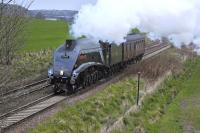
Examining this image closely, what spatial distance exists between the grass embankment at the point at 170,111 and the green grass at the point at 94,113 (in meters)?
0.92

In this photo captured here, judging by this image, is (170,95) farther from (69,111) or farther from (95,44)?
(69,111)

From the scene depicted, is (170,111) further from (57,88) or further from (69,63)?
(57,88)

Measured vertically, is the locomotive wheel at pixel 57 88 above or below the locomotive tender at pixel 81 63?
below

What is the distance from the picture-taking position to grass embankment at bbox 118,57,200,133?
2378cm

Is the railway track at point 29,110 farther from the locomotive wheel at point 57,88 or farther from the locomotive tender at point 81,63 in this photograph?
the locomotive tender at point 81,63

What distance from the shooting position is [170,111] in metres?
28.0

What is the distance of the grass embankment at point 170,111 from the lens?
936 inches

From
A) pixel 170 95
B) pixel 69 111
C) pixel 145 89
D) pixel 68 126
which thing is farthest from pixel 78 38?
pixel 68 126

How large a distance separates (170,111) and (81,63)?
20.8 ft

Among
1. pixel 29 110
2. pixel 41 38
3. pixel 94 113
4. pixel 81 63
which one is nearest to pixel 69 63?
pixel 81 63

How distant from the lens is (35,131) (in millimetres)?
18406

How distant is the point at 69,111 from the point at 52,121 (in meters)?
1.98

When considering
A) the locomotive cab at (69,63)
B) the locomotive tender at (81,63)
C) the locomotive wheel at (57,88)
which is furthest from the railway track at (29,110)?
the locomotive cab at (69,63)

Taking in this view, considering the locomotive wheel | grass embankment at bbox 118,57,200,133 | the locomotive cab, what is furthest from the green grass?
the locomotive wheel
